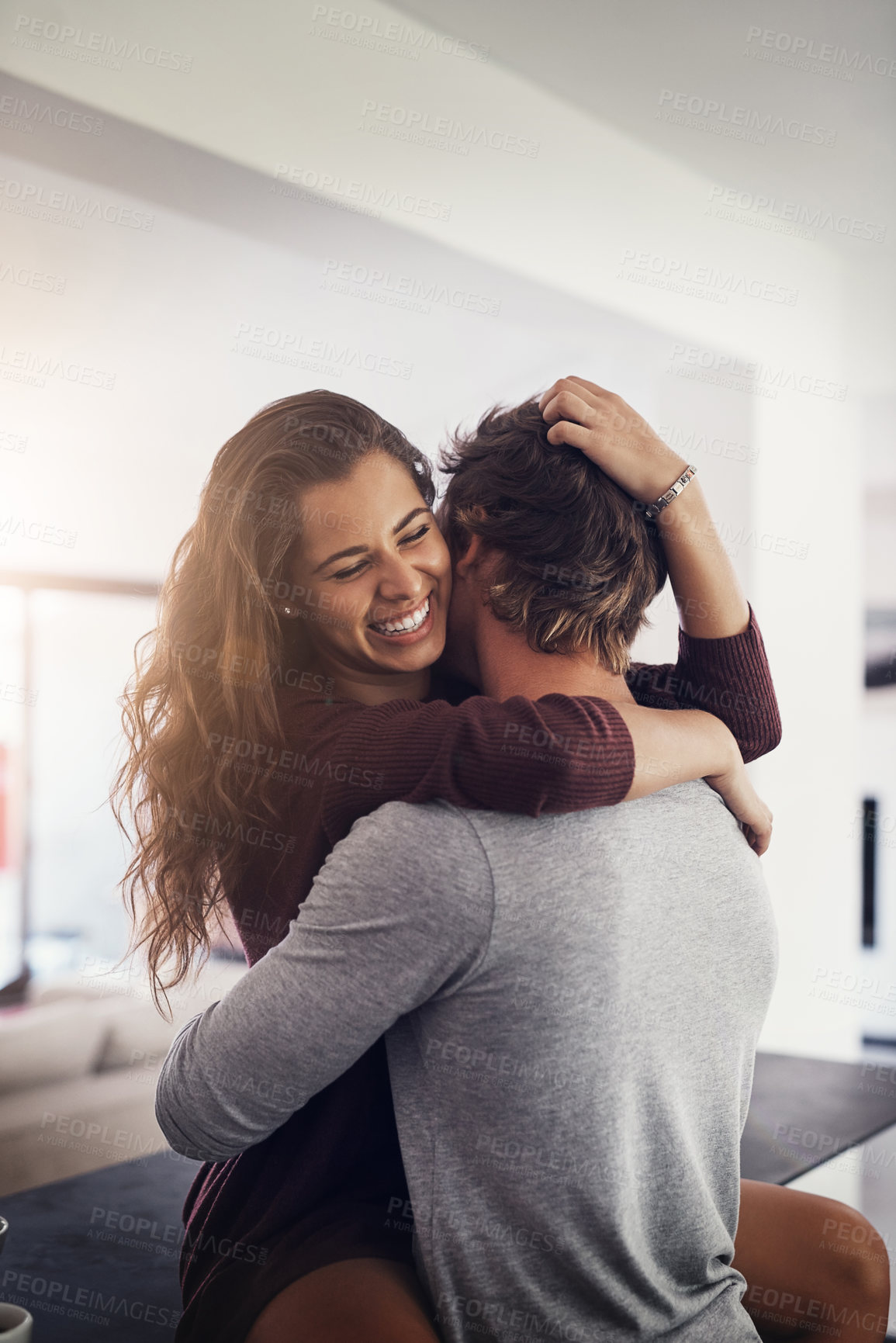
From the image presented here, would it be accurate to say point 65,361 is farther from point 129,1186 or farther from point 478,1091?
point 478,1091

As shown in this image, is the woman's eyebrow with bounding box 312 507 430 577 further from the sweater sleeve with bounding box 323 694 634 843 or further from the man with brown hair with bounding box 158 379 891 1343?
the man with brown hair with bounding box 158 379 891 1343

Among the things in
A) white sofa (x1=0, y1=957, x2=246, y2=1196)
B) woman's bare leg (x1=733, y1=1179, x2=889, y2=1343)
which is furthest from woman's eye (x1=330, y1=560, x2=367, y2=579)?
white sofa (x1=0, y1=957, x2=246, y2=1196)

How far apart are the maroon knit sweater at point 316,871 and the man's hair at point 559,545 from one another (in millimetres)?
148

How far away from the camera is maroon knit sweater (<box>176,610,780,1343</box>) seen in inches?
34.9

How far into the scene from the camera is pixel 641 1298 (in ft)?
3.18

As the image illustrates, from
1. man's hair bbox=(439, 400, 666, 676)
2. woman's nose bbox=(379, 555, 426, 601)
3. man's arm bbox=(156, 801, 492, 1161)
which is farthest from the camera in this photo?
woman's nose bbox=(379, 555, 426, 601)

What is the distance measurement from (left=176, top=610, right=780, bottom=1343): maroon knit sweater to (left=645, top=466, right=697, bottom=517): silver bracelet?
34 cm

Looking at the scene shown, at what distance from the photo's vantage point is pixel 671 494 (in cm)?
119

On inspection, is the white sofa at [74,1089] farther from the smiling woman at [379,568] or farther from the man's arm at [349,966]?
the man's arm at [349,966]

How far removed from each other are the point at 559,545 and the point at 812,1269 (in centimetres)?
95

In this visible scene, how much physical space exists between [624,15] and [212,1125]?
266 centimetres

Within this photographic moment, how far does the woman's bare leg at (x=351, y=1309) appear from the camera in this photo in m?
0.88

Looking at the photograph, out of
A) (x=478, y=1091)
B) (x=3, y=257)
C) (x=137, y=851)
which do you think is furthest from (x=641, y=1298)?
(x=3, y=257)

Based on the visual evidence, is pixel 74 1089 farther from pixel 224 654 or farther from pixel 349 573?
pixel 349 573
